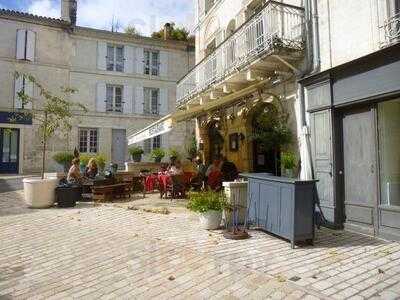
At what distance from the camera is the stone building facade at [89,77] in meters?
21.7

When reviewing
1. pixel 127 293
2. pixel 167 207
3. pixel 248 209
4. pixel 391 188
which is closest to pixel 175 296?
pixel 127 293

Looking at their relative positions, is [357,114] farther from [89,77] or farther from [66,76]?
[66,76]

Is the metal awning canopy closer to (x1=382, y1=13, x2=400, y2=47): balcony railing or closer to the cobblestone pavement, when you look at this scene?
(x1=382, y1=13, x2=400, y2=47): balcony railing

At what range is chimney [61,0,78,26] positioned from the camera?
23.7m

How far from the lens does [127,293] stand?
402 cm

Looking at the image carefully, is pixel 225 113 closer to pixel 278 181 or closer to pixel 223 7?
pixel 223 7

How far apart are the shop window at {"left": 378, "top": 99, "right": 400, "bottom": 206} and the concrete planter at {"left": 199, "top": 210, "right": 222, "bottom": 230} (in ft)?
9.64

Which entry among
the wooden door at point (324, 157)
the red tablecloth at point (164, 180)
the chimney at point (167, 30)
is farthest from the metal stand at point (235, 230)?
the chimney at point (167, 30)

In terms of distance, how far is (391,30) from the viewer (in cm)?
625

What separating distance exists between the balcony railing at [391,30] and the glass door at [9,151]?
68.8ft

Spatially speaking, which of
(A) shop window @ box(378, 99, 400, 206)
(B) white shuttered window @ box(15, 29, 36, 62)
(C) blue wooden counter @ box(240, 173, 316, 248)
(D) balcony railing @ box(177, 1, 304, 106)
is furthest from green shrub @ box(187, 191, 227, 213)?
(B) white shuttered window @ box(15, 29, 36, 62)

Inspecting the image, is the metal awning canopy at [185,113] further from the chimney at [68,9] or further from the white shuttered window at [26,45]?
the chimney at [68,9]

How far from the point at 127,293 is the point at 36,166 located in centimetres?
2012

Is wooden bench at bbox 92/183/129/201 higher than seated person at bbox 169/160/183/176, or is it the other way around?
seated person at bbox 169/160/183/176
